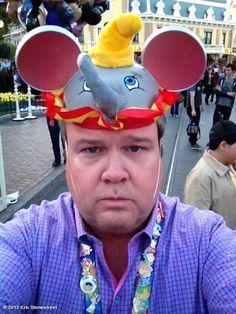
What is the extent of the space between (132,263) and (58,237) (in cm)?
27

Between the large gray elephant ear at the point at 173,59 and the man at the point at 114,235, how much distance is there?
→ 62 mm

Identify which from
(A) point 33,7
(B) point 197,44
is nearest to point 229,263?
(B) point 197,44

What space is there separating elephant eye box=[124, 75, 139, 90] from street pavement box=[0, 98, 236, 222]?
11.1 feet

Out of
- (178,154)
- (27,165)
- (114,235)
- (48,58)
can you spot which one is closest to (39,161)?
(27,165)

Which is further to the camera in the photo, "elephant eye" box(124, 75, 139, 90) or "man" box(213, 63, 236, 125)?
"man" box(213, 63, 236, 125)

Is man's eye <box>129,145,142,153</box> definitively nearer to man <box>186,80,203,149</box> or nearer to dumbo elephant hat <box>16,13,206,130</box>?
dumbo elephant hat <box>16,13,206,130</box>

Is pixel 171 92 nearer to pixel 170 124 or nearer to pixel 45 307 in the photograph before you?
pixel 45 307

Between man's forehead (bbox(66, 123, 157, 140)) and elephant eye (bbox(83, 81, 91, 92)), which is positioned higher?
elephant eye (bbox(83, 81, 91, 92))

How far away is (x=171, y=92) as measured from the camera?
1.32m

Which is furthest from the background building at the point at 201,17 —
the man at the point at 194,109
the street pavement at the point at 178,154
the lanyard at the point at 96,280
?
the lanyard at the point at 96,280

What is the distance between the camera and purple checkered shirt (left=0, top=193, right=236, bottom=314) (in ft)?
3.72

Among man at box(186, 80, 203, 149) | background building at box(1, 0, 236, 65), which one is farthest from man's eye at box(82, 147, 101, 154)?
background building at box(1, 0, 236, 65)

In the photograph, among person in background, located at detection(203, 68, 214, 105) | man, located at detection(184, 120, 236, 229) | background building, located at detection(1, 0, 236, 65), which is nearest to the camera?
man, located at detection(184, 120, 236, 229)

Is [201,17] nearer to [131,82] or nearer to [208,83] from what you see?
[208,83]
